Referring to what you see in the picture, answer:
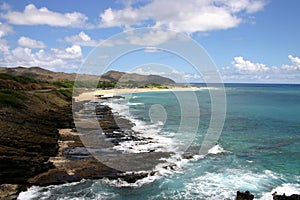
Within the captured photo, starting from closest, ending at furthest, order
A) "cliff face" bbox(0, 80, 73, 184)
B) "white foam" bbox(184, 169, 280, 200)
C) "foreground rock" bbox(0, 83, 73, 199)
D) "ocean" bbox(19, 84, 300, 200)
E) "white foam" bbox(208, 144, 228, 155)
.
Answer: "ocean" bbox(19, 84, 300, 200)
"white foam" bbox(184, 169, 280, 200)
"foreground rock" bbox(0, 83, 73, 199)
"cliff face" bbox(0, 80, 73, 184)
"white foam" bbox(208, 144, 228, 155)

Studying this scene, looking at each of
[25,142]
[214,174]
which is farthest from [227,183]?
[25,142]

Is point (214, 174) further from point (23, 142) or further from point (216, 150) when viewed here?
point (23, 142)

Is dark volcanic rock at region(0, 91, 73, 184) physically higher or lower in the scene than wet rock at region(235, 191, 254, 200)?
higher

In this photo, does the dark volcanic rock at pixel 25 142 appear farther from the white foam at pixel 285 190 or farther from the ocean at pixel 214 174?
the white foam at pixel 285 190

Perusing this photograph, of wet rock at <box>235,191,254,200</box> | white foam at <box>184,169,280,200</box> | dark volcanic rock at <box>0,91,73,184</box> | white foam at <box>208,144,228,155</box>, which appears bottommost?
white foam at <box>184,169,280,200</box>

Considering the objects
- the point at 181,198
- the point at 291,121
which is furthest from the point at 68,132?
the point at 291,121

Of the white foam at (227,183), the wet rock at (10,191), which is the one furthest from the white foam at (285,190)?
the wet rock at (10,191)

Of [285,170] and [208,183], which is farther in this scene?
[285,170]

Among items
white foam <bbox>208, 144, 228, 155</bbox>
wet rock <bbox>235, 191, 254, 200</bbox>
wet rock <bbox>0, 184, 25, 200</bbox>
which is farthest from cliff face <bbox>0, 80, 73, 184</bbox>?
white foam <bbox>208, 144, 228, 155</bbox>

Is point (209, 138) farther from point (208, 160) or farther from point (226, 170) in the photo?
point (226, 170)

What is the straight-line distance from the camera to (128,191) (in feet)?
63.9

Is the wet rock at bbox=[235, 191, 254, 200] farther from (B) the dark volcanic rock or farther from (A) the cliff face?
(A) the cliff face

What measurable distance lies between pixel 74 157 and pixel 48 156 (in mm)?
2126

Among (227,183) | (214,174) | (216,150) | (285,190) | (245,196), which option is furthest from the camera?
(216,150)
